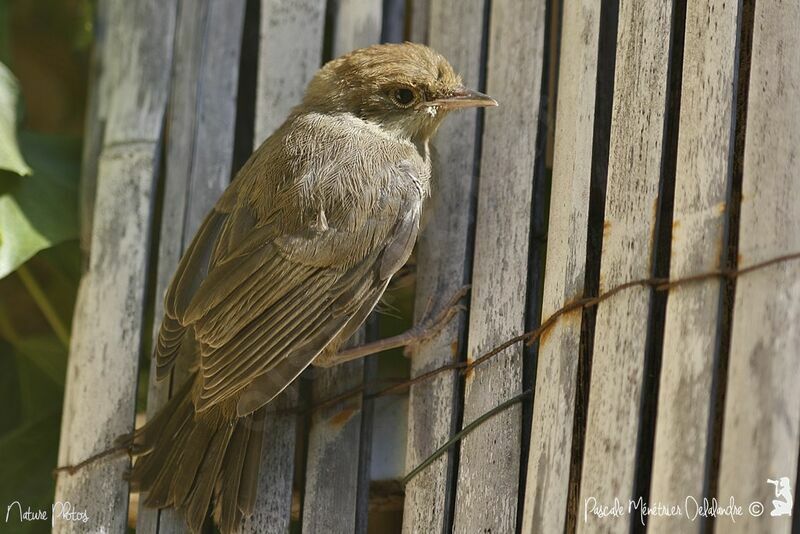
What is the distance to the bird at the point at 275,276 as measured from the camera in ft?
10.2

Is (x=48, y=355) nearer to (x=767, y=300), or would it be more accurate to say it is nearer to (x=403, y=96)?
(x=403, y=96)

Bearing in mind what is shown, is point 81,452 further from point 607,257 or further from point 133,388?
point 607,257

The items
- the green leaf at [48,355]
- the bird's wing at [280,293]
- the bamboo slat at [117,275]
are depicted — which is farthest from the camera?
the green leaf at [48,355]

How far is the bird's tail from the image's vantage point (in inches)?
123

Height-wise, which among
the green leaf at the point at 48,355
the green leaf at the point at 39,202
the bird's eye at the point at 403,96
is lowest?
the green leaf at the point at 48,355

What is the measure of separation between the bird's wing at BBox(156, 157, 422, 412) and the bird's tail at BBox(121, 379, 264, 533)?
0.39ft

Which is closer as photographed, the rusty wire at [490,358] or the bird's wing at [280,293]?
the rusty wire at [490,358]

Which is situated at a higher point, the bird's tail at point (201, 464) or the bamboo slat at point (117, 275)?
the bamboo slat at point (117, 275)

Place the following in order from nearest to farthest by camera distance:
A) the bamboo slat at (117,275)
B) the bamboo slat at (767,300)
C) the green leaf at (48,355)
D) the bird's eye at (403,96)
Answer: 1. the bamboo slat at (767,300)
2. the bamboo slat at (117,275)
3. the bird's eye at (403,96)
4. the green leaf at (48,355)

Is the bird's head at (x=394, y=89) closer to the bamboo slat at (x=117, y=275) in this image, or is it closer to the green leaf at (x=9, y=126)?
the bamboo slat at (x=117, y=275)

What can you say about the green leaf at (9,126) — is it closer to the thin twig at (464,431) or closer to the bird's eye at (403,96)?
the bird's eye at (403,96)

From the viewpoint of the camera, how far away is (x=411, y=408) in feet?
10.3

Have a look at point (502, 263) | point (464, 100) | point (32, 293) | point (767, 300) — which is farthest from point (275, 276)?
point (767, 300)

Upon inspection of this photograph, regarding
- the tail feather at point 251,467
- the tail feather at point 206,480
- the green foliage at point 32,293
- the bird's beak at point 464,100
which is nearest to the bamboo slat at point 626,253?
the bird's beak at point 464,100
